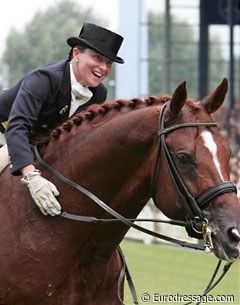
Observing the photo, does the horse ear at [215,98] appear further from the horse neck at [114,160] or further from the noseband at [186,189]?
the horse neck at [114,160]

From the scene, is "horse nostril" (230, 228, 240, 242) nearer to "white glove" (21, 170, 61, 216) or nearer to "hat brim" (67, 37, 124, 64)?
"white glove" (21, 170, 61, 216)

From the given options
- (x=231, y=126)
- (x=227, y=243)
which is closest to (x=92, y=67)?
(x=227, y=243)

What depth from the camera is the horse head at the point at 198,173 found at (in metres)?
4.89

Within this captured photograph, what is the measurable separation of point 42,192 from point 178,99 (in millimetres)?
959

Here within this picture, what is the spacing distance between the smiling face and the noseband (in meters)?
0.80

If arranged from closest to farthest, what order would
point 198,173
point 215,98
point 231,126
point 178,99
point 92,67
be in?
point 198,173 → point 178,99 → point 215,98 → point 92,67 → point 231,126

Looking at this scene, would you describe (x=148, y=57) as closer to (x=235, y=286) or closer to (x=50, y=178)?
(x=235, y=286)

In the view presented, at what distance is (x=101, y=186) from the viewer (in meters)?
5.55

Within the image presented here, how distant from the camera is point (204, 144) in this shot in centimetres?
505

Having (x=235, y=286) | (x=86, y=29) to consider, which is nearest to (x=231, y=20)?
(x=235, y=286)

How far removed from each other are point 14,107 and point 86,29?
0.74m

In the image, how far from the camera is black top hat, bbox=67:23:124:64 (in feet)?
19.2

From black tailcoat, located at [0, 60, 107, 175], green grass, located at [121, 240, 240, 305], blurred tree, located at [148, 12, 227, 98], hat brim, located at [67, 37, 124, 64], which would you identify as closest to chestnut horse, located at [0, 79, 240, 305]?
black tailcoat, located at [0, 60, 107, 175]

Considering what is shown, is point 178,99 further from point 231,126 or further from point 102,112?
point 231,126
